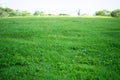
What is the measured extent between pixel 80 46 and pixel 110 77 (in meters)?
6.00

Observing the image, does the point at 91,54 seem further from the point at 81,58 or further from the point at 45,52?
the point at 45,52

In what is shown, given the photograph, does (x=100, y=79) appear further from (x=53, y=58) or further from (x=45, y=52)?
(x=45, y=52)

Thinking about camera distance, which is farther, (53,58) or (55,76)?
(53,58)

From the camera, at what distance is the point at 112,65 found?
9.45 m

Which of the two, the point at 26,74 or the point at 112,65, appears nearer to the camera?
the point at 26,74

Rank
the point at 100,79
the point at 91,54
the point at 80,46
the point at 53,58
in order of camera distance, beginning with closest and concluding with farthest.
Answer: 1. the point at 100,79
2. the point at 53,58
3. the point at 91,54
4. the point at 80,46

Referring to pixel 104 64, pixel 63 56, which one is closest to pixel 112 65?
pixel 104 64

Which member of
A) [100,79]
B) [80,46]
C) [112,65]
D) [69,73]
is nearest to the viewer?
[100,79]

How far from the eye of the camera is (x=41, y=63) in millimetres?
9609

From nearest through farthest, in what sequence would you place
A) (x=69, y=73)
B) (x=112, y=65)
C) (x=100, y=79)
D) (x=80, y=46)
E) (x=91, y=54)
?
(x=100, y=79) < (x=69, y=73) < (x=112, y=65) < (x=91, y=54) < (x=80, y=46)

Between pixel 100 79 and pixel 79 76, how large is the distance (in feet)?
3.28

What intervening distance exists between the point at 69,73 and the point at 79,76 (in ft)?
1.79

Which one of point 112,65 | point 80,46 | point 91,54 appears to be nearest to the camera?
point 112,65

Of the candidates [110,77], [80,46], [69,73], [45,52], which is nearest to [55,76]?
[69,73]
